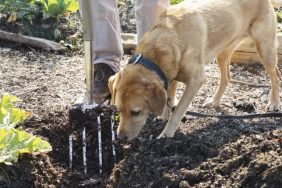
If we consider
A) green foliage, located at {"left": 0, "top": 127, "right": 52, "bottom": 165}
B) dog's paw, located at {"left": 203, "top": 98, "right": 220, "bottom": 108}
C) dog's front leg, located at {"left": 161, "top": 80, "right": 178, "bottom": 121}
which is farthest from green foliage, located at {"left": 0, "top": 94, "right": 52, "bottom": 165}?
dog's paw, located at {"left": 203, "top": 98, "right": 220, "bottom": 108}

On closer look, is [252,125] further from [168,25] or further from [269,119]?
Result: [168,25]

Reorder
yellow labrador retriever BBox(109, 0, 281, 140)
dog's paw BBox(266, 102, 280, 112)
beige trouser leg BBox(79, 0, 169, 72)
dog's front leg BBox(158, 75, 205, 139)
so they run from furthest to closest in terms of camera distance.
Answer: dog's paw BBox(266, 102, 280, 112) < beige trouser leg BBox(79, 0, 169, 72) < dog's front leg BBox(158, 75, 205, 139) < yellow labrador retriever BBox(109, 0, 281, 140)

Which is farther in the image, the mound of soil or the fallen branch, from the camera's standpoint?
the fallen branch

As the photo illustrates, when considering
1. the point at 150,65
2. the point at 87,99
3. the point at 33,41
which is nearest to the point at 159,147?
the point at 150,65

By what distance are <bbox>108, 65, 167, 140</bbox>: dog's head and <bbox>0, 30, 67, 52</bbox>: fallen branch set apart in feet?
8.23

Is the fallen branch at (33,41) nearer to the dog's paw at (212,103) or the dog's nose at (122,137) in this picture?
the dog's paw at (212,103)

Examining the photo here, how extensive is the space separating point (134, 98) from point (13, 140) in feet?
3.00

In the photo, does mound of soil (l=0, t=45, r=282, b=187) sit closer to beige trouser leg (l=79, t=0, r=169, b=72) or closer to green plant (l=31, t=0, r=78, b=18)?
beige trouser leg (l=79, t=0, r=169, b=72)

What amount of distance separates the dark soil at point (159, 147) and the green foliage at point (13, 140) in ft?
0.41

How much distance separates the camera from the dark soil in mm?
3467

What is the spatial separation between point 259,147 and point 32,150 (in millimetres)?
1533

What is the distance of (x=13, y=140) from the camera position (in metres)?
3.76

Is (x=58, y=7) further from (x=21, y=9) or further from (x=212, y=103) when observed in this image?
(x=212, y=103)

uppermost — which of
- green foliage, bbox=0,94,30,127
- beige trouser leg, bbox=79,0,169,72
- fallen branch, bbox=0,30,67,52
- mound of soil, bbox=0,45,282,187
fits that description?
beige trouser leg, bbox=79,0,169,72
